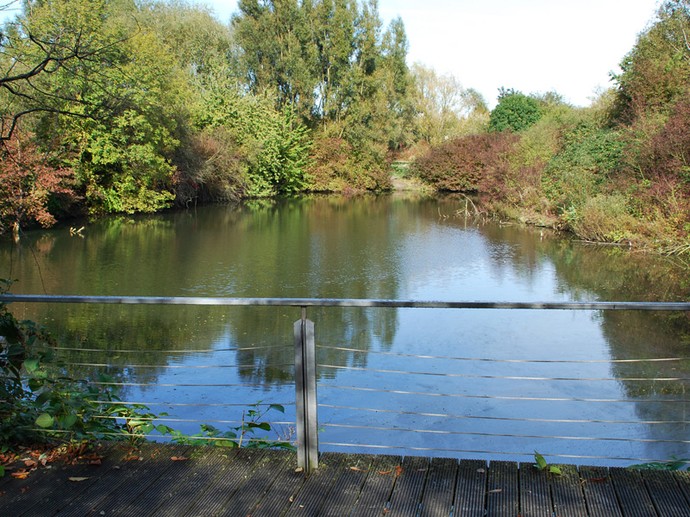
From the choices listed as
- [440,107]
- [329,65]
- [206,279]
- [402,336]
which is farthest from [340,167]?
[402,336]

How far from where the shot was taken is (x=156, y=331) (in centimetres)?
1012

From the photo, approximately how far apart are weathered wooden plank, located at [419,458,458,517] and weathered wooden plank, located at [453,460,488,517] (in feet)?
0.09

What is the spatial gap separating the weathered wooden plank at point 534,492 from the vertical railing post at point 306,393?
91cm

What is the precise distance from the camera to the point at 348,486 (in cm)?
295

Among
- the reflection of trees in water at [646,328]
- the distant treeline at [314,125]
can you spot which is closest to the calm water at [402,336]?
the reflection of trees in water at [646,328]

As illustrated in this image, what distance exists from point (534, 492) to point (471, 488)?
26cm

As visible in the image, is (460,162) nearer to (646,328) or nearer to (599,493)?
(646,328)

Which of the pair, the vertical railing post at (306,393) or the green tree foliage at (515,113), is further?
the green tree foliage at (515,113)

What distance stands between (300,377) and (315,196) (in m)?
36.4

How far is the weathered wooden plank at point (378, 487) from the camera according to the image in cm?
275

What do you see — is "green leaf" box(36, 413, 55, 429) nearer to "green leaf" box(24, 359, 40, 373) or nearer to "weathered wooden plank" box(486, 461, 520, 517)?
"green leaf" box(24, 359, 40, 373)

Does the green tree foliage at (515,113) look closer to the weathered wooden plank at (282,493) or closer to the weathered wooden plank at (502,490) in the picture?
the weathered wooden plank at (502,490)

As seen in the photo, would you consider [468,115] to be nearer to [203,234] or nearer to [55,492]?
[203,234]

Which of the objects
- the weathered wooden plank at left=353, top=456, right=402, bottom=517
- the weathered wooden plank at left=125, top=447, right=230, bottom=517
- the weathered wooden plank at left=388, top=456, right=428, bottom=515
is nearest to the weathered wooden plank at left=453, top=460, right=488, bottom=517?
the weathered wooden plank at left=388, top=456, right=428, bottom=515
